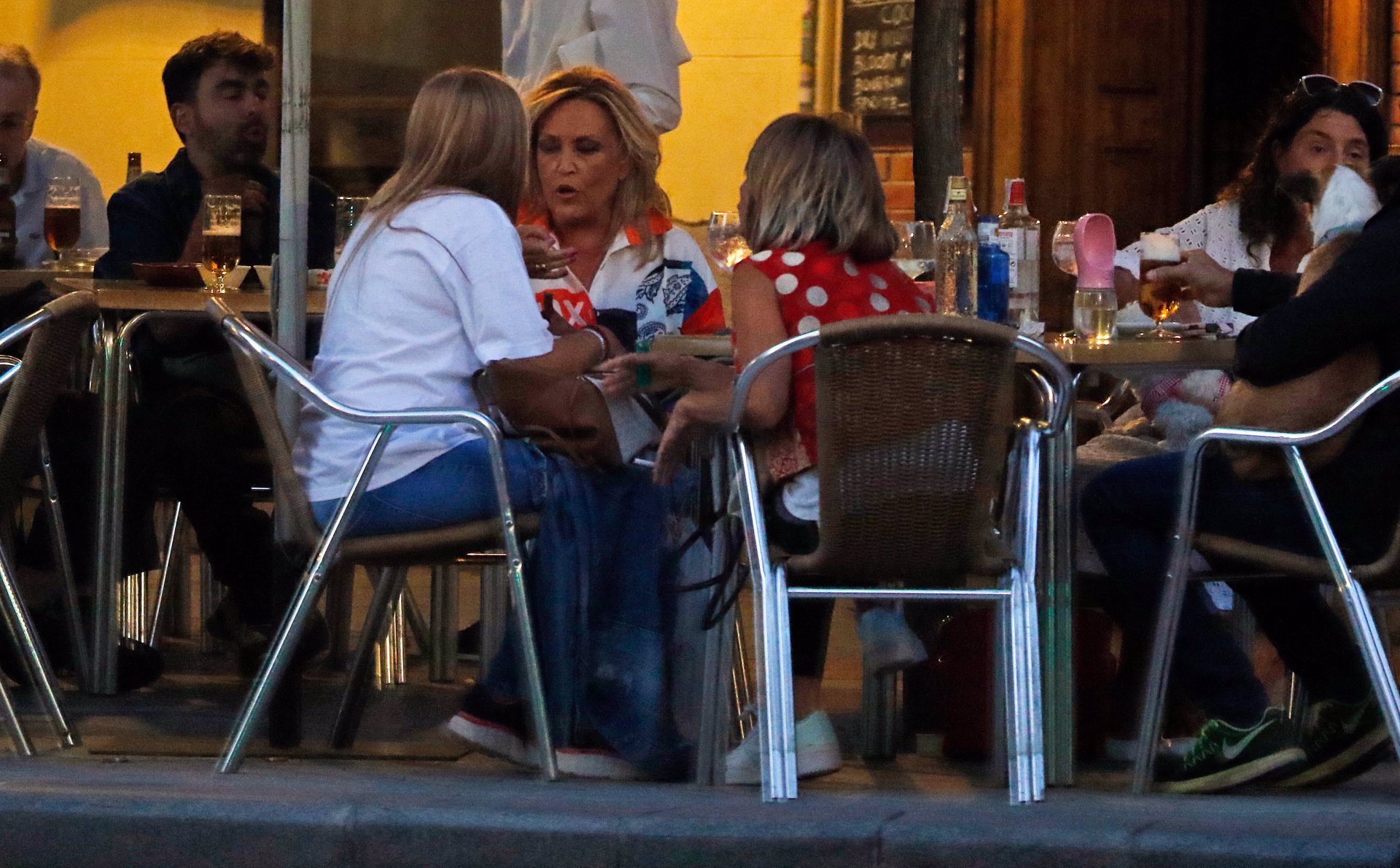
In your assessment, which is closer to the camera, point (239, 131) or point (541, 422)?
point (541, 422)

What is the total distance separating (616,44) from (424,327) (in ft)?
5.58

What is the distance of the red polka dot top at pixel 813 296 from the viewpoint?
13.4ft

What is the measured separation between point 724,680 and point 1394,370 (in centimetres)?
128

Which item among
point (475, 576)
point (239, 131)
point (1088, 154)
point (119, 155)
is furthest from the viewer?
point (1088, 154)

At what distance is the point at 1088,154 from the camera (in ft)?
30.1

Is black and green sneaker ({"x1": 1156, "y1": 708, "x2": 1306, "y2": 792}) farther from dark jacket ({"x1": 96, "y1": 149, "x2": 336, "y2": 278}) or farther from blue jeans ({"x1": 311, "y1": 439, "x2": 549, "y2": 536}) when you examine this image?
dark jacket ({"x1": 96, "y1": 149, "x2": 336, "y2": 278})

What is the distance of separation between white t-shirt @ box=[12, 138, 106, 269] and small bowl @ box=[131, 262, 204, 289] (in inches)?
41.3

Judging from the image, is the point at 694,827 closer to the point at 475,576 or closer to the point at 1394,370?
the point at 1394,370

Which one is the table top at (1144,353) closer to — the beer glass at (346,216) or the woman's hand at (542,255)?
the woman's hand at (542,255)

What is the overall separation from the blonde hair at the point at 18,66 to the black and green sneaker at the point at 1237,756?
3765 millimetres

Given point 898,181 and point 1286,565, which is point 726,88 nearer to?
point 898,181

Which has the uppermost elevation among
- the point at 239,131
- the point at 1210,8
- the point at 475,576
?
the point at 1210,8

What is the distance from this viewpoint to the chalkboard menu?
8.48 metres

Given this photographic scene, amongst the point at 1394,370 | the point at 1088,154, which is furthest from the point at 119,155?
the point at 1394,370
